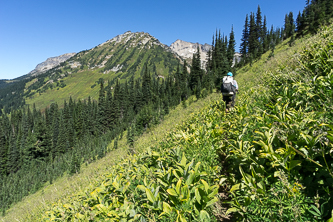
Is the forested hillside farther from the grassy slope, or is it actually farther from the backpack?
the grassy slope

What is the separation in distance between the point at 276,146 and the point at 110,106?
105825mm

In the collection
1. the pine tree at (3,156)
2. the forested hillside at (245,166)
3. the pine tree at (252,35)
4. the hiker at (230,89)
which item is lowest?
the pine tree at (3,156)

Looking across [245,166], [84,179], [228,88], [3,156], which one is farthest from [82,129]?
[245,166]

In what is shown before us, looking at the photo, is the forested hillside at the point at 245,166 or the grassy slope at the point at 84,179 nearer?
the forested hillside at the point at 245,166

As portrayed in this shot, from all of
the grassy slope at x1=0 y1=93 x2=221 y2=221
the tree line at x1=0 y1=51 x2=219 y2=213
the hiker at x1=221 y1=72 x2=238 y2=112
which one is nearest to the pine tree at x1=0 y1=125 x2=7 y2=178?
the tree line at x1=0 y1=51 x2=219 y2=213

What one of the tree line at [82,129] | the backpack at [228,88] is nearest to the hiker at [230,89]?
the backpack at [228,88]

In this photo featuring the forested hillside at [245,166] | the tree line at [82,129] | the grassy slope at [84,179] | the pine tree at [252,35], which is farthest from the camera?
the tree line at [82,129]

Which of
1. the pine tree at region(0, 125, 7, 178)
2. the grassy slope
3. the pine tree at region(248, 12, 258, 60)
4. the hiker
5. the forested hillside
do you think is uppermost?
the pine tree at region(248, 12, 258, 60)

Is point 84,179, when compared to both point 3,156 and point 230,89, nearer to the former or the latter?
point 230,89

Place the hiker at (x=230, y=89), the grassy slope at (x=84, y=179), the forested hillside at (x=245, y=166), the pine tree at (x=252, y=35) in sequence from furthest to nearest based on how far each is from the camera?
the pine tree at (x=252, y=35)
the hiker at (x=230, y=89)
the grassy slope at (x=84, y=179)
the forested hillside at (x=245, y=166)

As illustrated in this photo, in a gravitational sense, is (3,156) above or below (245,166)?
below

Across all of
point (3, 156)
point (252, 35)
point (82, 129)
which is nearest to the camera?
point (252, 35)

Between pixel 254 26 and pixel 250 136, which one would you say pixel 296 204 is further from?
pixel 254 26

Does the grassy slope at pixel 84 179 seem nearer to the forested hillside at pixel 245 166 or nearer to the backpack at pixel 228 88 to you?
the forested hillside at pixel 245 166
